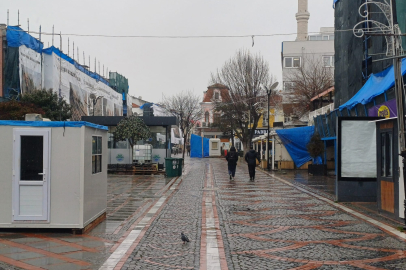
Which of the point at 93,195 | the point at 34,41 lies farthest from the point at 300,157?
the point at 93,195

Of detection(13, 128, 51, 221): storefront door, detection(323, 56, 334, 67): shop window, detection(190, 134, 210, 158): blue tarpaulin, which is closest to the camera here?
detection(13, 128, 51, 221): storefront door

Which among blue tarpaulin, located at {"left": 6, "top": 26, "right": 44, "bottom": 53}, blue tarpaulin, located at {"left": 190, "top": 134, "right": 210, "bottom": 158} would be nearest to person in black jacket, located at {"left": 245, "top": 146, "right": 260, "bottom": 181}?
blue tarpaulin, located at {"left": 6, "top": 26, "right": 44, "bottom": 53}

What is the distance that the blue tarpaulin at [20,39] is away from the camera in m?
31.8

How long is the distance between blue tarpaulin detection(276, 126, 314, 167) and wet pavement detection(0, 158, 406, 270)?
18.9m

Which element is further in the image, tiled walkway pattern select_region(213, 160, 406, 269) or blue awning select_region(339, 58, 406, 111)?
blue awning select_region(339, 58, 406, 111)

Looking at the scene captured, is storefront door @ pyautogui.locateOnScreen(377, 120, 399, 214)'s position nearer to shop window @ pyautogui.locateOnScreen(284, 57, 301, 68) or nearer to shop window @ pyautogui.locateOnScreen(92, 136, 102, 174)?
shop window @ pyautogui.locateOnScreen(92, 136, 102, 174)

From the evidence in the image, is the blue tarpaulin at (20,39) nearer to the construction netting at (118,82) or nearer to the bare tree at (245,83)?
the bare tree at (245,83)

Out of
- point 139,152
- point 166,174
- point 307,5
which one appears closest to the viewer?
A: point 166,174

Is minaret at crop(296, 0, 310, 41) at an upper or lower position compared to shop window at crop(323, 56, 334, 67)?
upper

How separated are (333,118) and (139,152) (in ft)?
40.3

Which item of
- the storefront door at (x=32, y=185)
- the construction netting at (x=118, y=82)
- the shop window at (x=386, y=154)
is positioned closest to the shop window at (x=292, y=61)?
the construction netting at (x=118, y=82)

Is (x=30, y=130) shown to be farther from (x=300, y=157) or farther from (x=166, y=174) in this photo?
(x=300, y=157)

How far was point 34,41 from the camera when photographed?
34.7 m

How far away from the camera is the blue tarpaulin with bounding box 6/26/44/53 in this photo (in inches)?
1251
